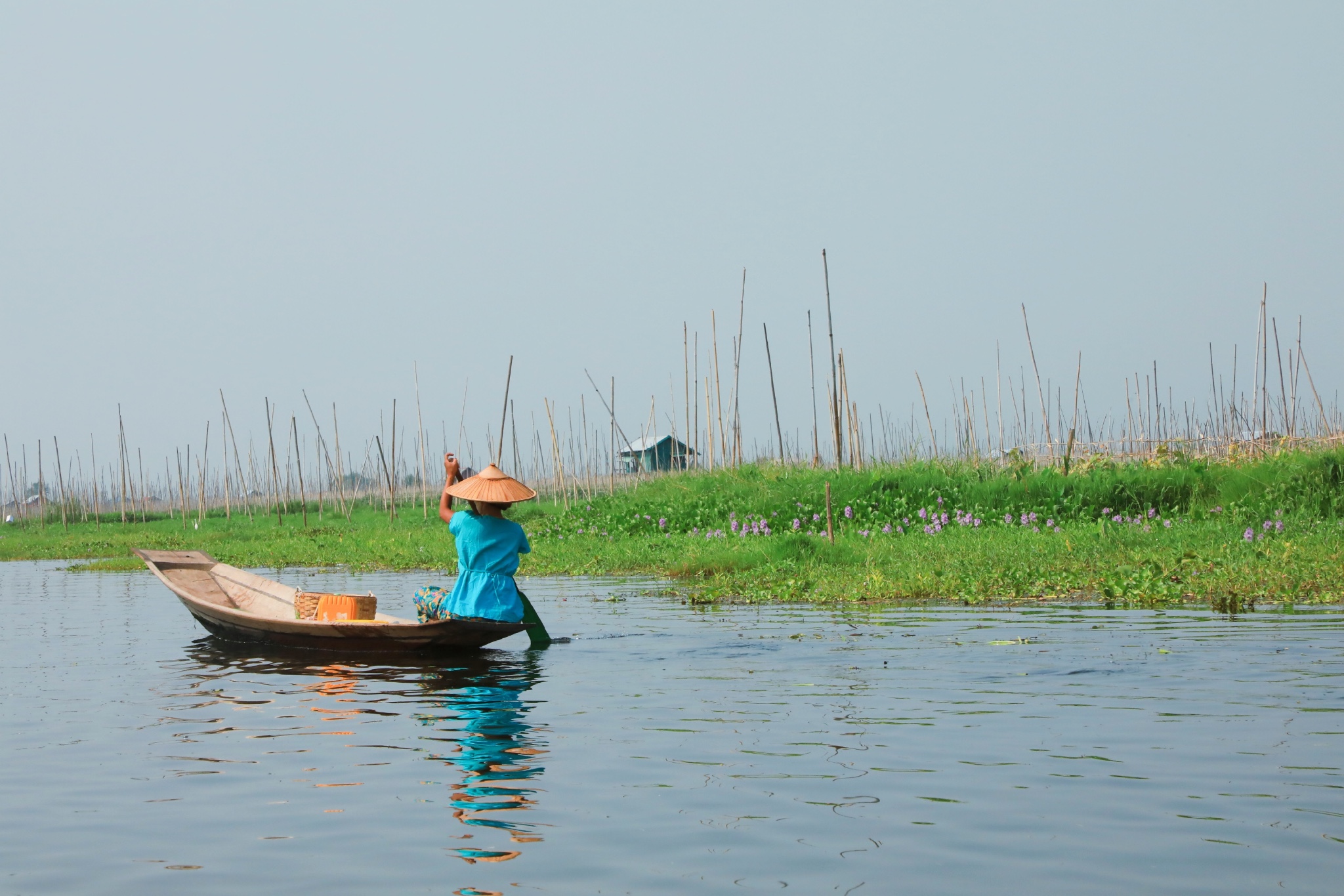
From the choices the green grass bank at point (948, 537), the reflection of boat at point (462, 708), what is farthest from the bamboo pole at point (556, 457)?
the reflection of boat at point (462, 708)

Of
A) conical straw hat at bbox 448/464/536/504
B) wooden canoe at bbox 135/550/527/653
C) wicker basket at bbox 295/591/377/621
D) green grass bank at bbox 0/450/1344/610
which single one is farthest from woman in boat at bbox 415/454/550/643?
green grass bank at bbox 0/450/1344/610

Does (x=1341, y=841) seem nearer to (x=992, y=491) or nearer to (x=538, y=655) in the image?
(x=538, y=655)

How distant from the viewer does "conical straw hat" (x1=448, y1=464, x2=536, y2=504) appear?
7848mm

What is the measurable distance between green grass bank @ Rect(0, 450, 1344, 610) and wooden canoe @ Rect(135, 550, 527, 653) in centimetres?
355

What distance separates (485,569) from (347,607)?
149 cm

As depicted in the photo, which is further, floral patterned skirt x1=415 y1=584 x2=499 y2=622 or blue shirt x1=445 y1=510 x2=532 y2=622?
floral patterned skirt x1=415 y1=584 x2=499 y2=622

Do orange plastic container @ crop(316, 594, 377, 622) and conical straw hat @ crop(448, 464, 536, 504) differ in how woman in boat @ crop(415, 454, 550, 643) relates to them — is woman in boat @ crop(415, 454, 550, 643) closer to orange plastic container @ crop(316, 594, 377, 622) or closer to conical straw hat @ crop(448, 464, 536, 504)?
conical straw hat @ crop(448, 464, 536, 504)

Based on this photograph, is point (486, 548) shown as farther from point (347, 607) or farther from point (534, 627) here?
point (347, 607)

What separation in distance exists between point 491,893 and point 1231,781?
254 cm

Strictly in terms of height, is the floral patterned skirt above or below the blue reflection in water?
above

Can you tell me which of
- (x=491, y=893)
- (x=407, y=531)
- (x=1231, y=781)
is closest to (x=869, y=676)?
(x=1231, y=781)

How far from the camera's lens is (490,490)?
789cm

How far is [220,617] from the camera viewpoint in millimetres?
9266

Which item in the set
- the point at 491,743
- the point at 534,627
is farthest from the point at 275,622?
the point at 491,743
